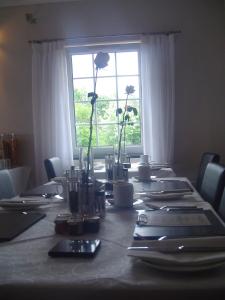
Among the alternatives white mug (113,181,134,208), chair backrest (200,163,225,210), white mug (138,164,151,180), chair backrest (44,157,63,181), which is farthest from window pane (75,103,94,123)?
white mug (113,181,134,208)

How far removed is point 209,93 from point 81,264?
124 inches

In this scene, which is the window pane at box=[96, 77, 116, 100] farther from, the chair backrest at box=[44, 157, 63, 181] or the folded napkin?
the folded napkin

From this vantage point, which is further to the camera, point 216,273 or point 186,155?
point 186,155

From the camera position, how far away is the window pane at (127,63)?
3.72 metres

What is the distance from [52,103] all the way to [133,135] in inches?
37.3

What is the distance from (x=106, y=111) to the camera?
379 centimetres

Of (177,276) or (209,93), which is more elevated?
(209,93)

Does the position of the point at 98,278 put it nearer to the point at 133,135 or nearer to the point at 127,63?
the point at 133,135

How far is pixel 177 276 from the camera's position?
641 millimetres

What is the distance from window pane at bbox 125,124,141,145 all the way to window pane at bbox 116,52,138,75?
1.96 ft

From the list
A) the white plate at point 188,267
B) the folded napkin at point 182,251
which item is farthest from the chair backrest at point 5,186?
the white plate at point 188,267

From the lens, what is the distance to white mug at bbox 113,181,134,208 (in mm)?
1310

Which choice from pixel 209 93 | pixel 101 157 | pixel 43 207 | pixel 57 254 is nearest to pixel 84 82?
pixel 101 157

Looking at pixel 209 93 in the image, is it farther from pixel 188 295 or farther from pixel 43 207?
pixel 188 295
